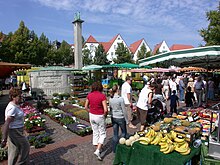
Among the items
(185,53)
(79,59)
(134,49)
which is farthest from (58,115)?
(134,49)

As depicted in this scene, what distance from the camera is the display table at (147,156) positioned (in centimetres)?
316

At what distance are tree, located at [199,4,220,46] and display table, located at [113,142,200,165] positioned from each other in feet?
71.2

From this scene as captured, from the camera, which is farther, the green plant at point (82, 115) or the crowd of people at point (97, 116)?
the green plant at point (82, 115)

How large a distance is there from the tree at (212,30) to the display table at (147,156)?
21.7m

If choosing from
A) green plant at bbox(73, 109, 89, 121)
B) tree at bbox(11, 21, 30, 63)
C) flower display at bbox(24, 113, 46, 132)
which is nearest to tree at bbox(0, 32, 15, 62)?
tree at bbox(11, 21, 30, 63)

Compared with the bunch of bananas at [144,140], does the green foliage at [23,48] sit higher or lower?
higher

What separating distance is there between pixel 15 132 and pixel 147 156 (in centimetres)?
270

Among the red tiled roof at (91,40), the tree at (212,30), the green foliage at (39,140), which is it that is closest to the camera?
the green foliage at (39,140)

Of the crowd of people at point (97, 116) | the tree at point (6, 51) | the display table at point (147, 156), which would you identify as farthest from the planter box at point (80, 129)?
the tree at point (6, 51)

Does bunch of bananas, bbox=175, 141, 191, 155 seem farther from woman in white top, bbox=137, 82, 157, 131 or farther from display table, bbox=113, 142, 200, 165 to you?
woman in white top, bbox=137, 82, 157, 131

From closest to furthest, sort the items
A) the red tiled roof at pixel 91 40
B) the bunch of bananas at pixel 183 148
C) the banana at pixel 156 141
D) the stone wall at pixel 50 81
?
the bunch of bananas at pixel 183 148, the banana at pixel 156 141, the stone wall at pixel 50 81, the red tiled roof at pixel 91 40

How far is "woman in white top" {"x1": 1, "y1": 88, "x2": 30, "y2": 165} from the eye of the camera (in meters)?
3.63

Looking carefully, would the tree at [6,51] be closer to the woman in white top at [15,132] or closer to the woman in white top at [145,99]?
the woman in white top at [145,99]

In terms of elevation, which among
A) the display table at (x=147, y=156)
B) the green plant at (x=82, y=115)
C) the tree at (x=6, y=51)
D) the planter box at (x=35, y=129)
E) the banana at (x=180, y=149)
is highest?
the tree at (x=6, y=51)
